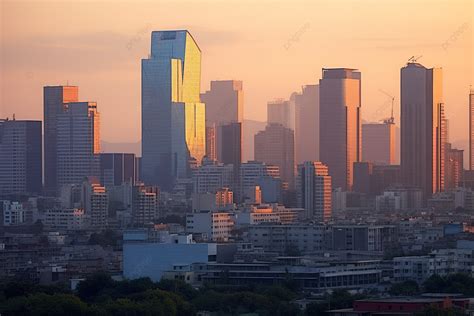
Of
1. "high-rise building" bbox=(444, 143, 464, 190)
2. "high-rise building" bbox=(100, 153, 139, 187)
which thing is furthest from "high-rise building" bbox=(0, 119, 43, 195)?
"high-rise building" bbox=(444, 143, 464, 190)

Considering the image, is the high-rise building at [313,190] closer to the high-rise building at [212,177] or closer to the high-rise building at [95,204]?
the high-rise building at [212,177]

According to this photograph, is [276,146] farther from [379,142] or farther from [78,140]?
[78,140]

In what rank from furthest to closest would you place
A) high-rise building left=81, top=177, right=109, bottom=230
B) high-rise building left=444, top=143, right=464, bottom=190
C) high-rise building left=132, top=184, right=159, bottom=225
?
high-rise building left=444, top=143, right=464, bottom=190
high-rise building left=132, top=184, right=159, bottom=225
high-rise building left=81, top=177, right=109, bottom=230

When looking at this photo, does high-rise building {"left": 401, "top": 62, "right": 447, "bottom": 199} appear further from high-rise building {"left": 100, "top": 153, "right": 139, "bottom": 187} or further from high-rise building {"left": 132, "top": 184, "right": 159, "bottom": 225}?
high-rise building {"left": 132, "top": 184, "right": 159, "bottom": 225}

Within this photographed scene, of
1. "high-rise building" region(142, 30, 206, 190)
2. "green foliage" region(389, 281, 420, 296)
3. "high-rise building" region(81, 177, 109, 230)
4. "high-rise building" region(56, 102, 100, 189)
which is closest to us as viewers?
"green foliage" region(389, 281, 420, 296)

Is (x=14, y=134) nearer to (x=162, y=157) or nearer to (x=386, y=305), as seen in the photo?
(x=162, y=157)

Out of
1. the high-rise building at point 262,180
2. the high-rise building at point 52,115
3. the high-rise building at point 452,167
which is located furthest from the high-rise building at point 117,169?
the high-rise building at point 452,167
